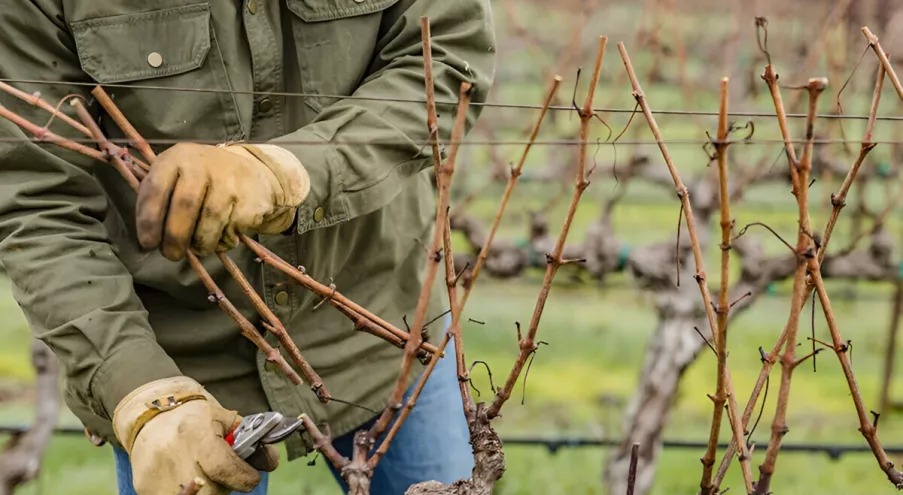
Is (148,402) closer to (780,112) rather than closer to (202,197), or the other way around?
(202,197)

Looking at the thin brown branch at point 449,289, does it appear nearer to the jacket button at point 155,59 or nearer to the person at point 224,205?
the person at point 224,205

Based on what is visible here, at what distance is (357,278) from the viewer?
87.7 inches

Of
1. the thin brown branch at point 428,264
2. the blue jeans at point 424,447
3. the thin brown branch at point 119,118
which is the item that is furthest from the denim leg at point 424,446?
the thin brown branch at point 119,118

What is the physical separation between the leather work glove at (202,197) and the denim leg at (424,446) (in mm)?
675

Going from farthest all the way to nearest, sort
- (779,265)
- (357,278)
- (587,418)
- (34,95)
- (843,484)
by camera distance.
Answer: (587,418), (843,484), (779,265), (357,278), (34,95)

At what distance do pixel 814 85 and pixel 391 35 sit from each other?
876mm

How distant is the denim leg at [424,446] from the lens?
7.48ft

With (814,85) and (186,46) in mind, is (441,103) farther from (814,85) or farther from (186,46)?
(814,85)

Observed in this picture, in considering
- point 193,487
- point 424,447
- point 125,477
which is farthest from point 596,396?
point 193,487

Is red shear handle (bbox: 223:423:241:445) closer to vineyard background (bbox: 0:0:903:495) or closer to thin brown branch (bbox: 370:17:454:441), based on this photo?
thin brown branch (bbox: 370:17:454:441)

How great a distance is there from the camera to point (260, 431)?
1720 mm

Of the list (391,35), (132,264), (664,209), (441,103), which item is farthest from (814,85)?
(664,209)

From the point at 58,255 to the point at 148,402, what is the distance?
12.2 inches

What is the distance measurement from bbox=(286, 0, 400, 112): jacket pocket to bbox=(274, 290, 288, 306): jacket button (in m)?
0.33
